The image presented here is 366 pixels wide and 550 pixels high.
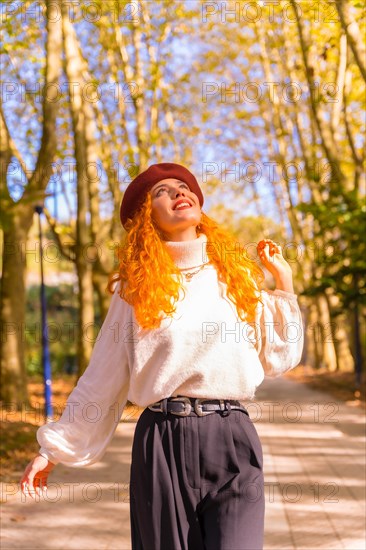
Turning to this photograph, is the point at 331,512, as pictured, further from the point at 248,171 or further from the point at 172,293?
the point at 248,171

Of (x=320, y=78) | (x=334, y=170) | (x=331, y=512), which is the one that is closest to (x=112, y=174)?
(x=320, y=78)

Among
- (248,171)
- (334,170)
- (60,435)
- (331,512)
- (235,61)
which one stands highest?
(235,61)

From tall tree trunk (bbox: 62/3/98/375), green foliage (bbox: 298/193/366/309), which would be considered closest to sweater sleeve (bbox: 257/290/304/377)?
tall tree trunk (bbox: 62/3/98/375)

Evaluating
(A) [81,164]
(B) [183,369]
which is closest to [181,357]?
(B) [183,369]

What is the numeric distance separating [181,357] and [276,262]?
0.51 m


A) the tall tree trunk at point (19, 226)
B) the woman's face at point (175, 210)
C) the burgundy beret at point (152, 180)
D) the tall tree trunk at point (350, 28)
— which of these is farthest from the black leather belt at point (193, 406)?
the tall tree trunk at point (19, 226)

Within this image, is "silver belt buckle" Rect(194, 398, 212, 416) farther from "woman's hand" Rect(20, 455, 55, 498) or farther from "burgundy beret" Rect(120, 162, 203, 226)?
"burgundy beret" Rect(120, 162, 203, 226)

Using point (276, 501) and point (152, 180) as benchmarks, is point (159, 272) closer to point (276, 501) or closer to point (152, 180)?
point (152, 180)

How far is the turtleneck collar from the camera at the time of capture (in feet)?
12.2

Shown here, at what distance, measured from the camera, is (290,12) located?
1983cm

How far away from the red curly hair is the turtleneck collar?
2 centimetres

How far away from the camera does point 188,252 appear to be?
12.3ft

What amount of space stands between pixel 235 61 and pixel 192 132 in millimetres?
3262

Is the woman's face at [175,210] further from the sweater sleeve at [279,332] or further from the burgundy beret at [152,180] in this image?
the sweater sleeve at [279,332]
